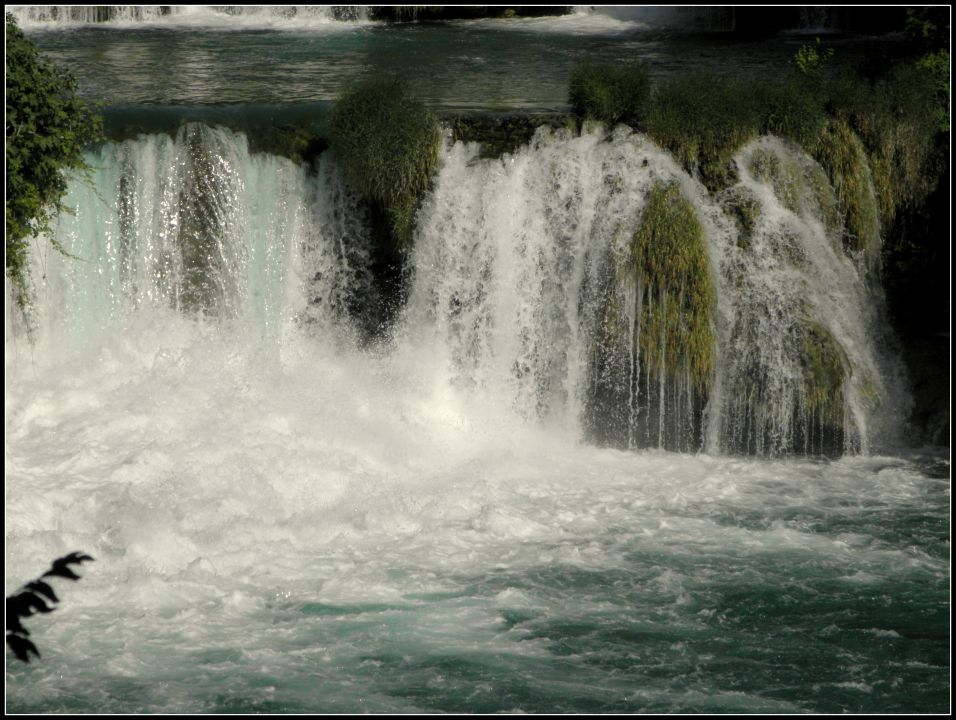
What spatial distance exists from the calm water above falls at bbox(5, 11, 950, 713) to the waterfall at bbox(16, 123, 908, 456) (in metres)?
0.04

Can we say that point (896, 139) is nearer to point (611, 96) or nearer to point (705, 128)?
point (705, 128)

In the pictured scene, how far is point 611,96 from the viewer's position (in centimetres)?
1390

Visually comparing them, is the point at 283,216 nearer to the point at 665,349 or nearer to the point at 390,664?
the point at 665,349

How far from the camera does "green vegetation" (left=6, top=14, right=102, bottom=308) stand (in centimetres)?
1227

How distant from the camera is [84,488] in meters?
11.6

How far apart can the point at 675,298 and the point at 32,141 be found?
619 centimetres

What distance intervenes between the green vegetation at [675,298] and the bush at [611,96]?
141 cm

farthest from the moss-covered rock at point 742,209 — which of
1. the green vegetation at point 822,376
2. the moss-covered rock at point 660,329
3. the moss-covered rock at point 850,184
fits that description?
the green vegetation at point 822,376

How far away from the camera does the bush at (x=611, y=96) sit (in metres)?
13.9

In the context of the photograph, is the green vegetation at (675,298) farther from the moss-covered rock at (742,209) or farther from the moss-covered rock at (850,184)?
the moss-covered rock at (850,184)

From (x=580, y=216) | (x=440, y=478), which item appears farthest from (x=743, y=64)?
(x=440, y=478)

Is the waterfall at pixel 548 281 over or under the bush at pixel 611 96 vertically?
under

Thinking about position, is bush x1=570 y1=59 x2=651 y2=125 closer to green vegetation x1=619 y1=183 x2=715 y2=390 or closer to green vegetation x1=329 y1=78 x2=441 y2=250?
green vegetation x1=619 y1=183 x2=715 y2=390

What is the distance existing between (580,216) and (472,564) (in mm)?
4354
